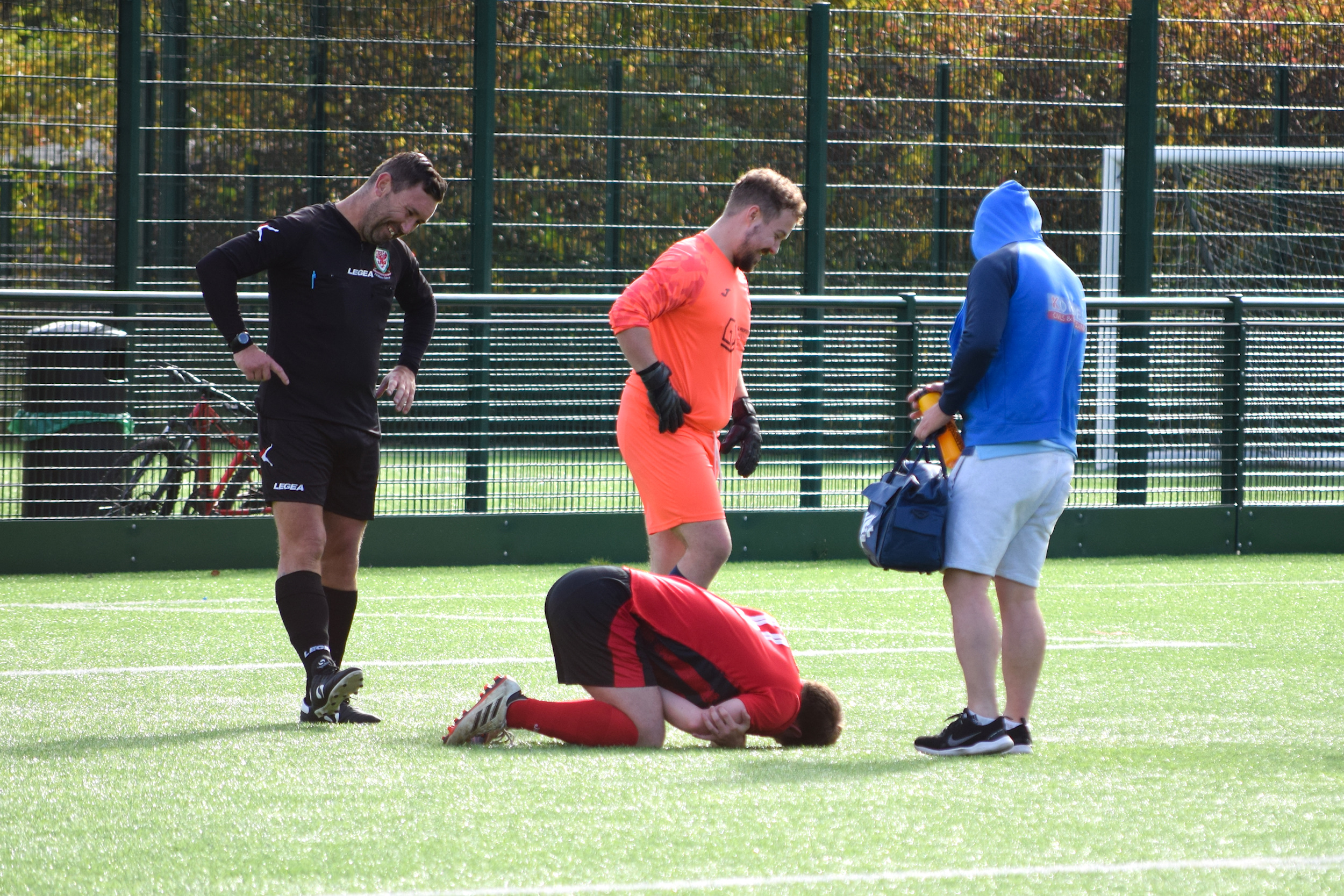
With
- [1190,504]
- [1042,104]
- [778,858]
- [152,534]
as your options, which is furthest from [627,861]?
[1042,104]

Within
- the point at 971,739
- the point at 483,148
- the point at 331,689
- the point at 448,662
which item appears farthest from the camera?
the point at 483,148

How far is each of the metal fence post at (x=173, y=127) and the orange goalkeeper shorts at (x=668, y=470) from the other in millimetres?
6386

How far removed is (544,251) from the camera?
12406 mm

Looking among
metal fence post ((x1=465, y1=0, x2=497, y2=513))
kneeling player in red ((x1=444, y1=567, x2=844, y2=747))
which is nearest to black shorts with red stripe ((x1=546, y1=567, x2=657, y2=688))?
kneeling player in red ((x1=444, y1=567, x2=844, y2=747))

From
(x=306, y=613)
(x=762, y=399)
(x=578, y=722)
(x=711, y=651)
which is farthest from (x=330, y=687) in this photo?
(x=762, y=399)

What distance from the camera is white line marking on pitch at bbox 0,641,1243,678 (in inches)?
264

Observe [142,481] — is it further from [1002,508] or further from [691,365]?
[1002,508]

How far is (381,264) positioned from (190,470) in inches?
177

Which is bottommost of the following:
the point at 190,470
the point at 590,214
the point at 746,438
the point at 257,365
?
the point at 190,470

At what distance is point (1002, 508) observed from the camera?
5.19 metres

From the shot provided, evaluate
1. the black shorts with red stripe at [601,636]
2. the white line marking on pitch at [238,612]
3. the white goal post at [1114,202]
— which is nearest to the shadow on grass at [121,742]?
the black shorts with red stripe at [601,636]

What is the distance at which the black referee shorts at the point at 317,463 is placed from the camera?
19.0 ft

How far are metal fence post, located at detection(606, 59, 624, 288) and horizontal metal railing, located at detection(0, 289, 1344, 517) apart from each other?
891 millimetres

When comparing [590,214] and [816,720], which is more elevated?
[590,214]
